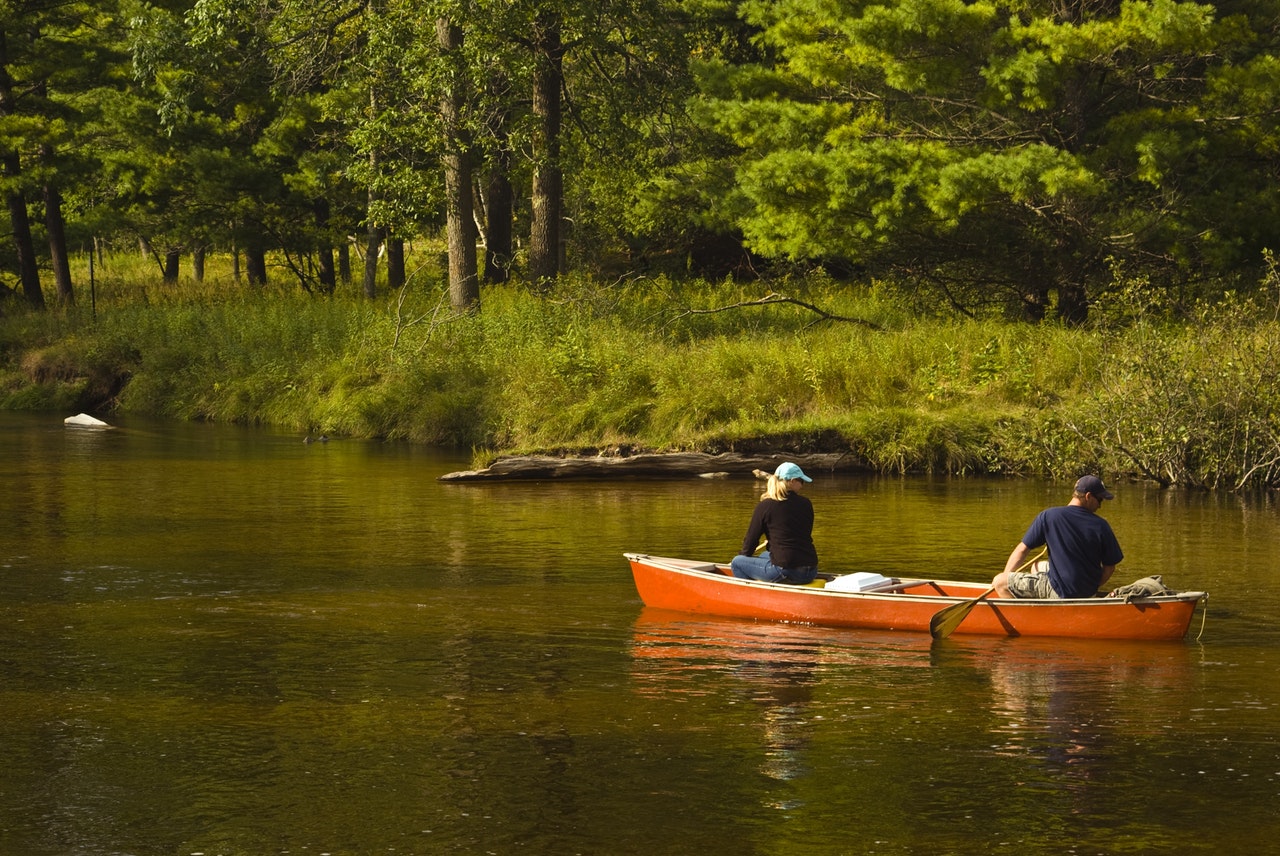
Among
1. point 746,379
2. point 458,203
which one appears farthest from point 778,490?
point 458,203

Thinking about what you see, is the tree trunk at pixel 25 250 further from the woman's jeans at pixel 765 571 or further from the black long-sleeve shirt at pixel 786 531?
the black long-sleeve shirt at pixel 786 531

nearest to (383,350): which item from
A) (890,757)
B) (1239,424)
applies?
(1239,424)

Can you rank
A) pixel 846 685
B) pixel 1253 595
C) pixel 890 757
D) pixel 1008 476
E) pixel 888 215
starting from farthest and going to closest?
1. pixel 888 215
2. pixel 1008 476
3. pixel 1253 595
4. pixel 846 685
5. pixel 890 757

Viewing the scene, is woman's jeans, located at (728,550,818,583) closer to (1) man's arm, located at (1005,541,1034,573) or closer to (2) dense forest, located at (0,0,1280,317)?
(1) man's arm, located at (1005,541,1034,573)

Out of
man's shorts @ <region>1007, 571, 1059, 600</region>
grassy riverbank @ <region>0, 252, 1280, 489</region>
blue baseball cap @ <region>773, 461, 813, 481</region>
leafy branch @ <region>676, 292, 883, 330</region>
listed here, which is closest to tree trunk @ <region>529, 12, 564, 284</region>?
grassy riverbank @ <region>0, 252, 1280, 489</region>

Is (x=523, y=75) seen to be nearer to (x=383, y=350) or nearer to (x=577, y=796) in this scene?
(x=383, y=350)

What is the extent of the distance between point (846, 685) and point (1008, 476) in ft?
42.2

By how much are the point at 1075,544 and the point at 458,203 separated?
20091 mm

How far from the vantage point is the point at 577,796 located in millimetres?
8336

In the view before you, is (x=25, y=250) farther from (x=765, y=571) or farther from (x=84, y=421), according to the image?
(x=765, y=571)

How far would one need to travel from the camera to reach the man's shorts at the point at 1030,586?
41.9 ft

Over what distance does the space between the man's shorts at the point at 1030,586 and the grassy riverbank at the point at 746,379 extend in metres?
9.09

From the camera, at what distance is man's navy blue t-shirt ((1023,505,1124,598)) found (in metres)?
12.4

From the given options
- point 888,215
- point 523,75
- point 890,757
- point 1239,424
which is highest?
point 523,75
